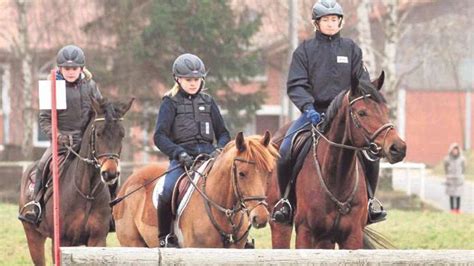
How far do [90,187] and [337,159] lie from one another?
283cm

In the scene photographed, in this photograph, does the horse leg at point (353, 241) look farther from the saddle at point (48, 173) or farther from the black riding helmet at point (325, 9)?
the saddle at point (48, 173)

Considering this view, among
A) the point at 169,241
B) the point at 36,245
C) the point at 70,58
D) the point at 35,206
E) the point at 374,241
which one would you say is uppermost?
the point at 70,58

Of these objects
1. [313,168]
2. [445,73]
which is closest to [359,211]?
[313,168]

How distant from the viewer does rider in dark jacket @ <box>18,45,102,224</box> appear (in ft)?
41.5

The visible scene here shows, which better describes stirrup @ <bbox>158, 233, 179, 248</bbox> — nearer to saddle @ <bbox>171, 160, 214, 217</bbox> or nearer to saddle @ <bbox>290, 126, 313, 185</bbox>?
saddle @ <bbox>171, 160, 214, 217</bbox>

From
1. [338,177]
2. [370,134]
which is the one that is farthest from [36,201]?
[370,134]

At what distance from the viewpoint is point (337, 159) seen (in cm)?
1101

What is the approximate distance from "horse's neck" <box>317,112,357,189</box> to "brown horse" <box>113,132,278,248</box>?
86 centimetres

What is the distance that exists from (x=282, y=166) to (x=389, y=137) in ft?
5.35

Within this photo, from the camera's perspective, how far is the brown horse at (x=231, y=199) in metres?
10.0

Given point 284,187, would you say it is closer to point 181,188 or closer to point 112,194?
point 181,188

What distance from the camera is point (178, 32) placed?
35.8 m

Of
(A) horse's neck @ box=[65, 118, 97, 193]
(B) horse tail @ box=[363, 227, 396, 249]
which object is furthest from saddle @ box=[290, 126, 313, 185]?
(A) horse's neck @ box=[65, 118, 97, 193]

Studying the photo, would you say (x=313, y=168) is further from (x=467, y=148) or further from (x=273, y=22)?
(x=467, y=148)
